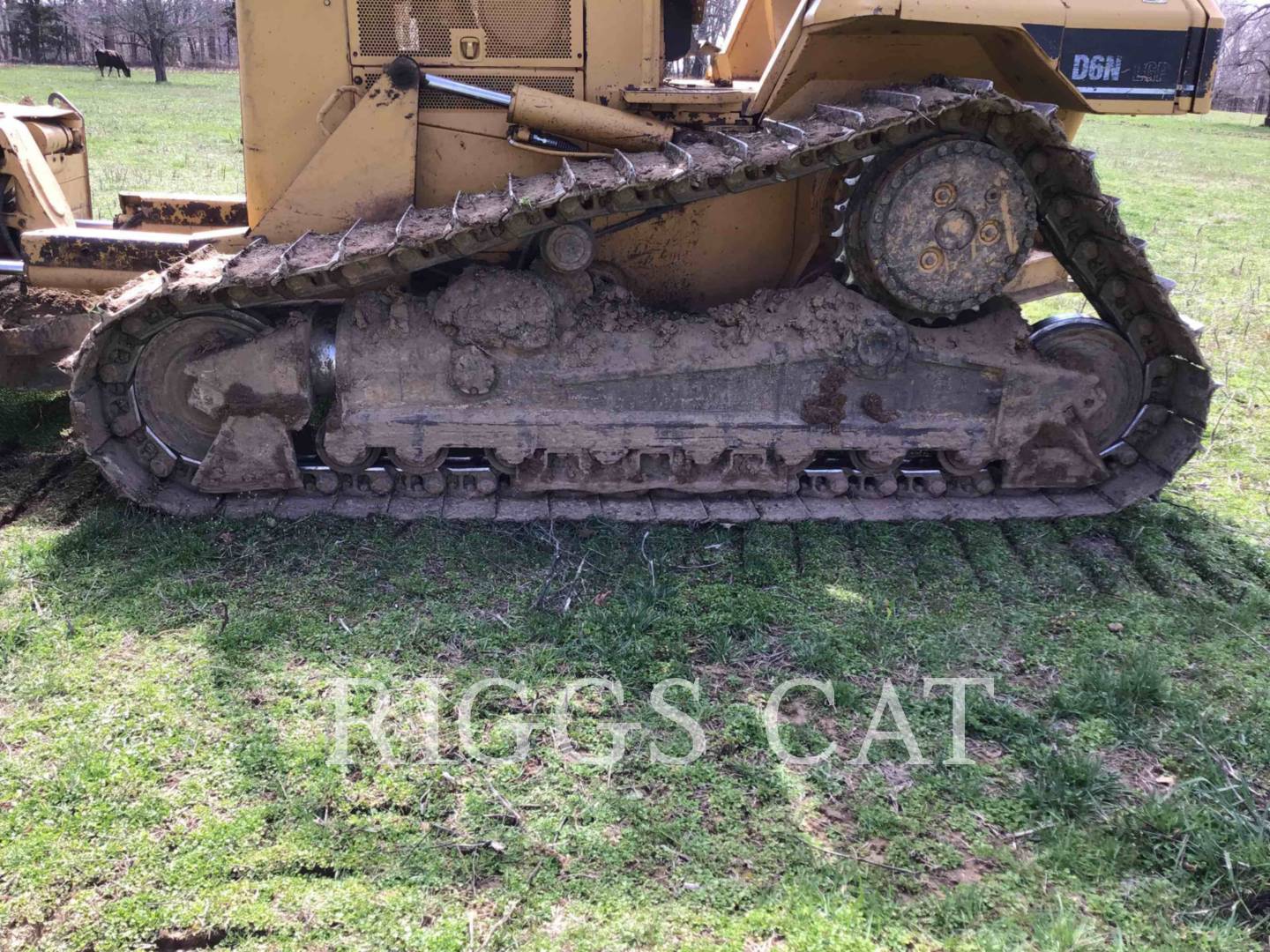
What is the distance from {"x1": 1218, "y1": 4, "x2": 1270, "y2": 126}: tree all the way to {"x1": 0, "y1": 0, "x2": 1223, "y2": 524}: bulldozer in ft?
133

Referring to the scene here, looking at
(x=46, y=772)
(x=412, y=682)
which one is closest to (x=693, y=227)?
(x=412, y=682)

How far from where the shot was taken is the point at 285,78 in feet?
16.6

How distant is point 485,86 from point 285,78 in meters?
0.97

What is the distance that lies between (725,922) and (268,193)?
4.16 m

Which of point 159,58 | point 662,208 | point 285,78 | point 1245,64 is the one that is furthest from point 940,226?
point 1245,64

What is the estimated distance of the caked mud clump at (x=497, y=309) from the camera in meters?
4.94

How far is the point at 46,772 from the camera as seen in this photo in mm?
3371

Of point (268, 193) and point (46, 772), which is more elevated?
point (268, 193)

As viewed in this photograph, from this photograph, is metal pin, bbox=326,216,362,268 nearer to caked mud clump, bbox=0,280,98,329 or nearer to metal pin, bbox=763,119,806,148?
metal pin, bbox=763,119,806,148

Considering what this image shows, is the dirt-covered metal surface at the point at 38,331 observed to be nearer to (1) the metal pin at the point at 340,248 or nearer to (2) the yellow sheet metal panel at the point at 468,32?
(1) the metal pin at the point at 340,248

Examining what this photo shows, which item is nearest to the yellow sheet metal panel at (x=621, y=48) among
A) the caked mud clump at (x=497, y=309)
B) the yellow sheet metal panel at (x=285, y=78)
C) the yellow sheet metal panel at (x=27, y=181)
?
the caked mud clump at (x=497, y=309)

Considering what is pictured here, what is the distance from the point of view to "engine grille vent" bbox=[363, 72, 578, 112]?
16.6 ft

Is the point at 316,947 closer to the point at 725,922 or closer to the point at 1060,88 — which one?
the point at 725,922

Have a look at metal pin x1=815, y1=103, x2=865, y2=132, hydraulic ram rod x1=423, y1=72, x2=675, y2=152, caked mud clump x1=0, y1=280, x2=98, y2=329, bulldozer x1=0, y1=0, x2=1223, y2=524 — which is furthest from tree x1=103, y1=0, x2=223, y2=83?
metal pin x1=815, y1=103, x2=865, y2=132
